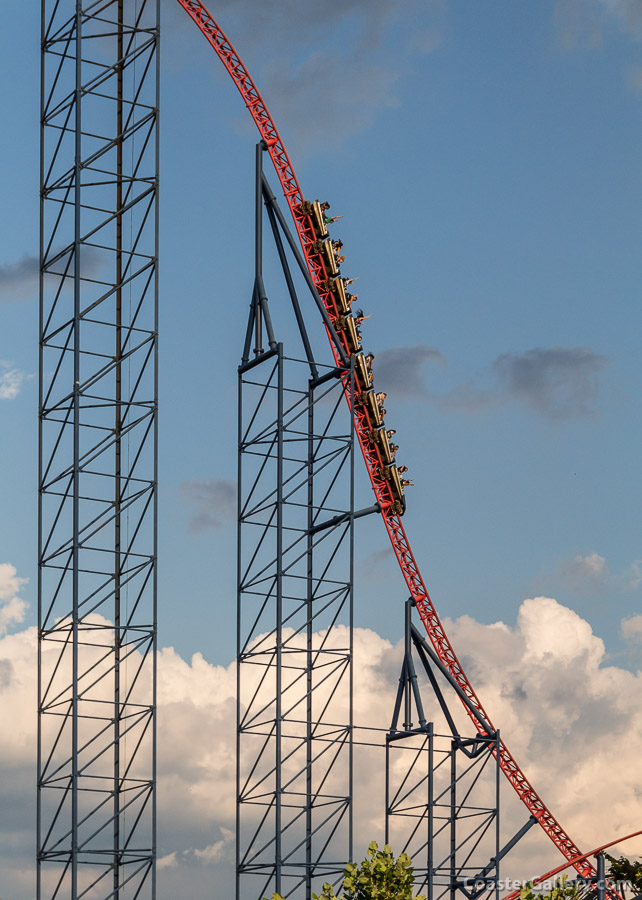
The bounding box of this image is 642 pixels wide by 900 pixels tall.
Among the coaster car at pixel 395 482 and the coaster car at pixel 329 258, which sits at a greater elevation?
the coaster car at pixel 329 258

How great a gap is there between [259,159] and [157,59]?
481 centimetres

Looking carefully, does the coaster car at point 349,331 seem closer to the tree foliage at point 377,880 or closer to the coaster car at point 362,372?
the coaster car at point 362,372

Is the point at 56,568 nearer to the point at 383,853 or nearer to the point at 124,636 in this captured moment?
the point at 124,636

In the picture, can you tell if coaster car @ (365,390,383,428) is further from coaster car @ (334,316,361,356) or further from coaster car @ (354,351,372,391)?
coaster car @ (334,316,361,356)

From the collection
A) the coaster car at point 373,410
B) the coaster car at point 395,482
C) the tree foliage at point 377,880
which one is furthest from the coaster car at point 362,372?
the tree foliage at point 377,880

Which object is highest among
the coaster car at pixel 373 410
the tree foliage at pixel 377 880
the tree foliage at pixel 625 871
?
the coaster car at pixel 373 410

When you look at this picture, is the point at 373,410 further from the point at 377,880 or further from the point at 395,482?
the point at 377,880

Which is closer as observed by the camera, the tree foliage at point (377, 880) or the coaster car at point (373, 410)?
the tree foliage at point (377, 880)

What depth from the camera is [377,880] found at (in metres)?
32.5

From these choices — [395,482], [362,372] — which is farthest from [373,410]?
[395,482]

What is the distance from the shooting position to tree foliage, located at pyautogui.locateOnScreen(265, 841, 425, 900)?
32.1 meters

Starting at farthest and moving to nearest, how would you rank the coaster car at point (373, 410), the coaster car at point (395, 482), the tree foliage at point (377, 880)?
the coaster car at point (395, 482), the coaster car at point (373, 410), the tree foliage at point (377, 880)

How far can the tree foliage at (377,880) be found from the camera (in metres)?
32.1

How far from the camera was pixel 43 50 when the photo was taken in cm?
3694
